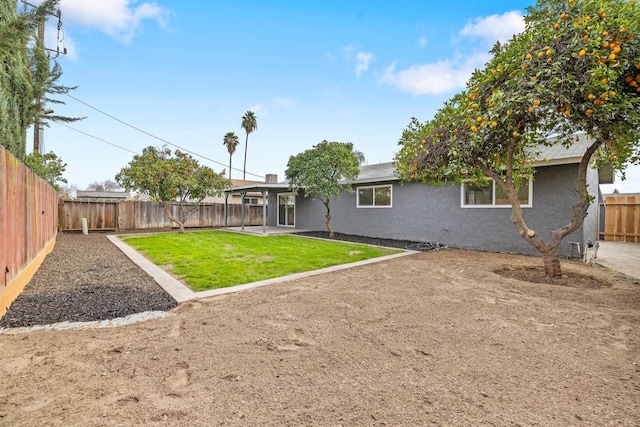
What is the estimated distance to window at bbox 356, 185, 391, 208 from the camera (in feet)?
41.5

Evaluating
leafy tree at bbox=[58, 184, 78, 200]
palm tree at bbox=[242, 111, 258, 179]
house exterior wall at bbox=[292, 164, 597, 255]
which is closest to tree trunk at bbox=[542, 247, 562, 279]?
house exterior wall at bbox=[292, 164, 597, 255]

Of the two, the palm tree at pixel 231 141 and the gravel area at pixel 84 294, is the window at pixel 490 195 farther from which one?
the palm tree at pixel 231 141

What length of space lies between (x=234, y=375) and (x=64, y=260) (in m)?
7.42

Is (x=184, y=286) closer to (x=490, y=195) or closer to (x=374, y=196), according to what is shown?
(x=490, y=195)

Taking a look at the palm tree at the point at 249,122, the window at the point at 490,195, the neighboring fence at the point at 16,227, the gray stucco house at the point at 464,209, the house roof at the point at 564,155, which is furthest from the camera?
the palm tree at the point at 249,122

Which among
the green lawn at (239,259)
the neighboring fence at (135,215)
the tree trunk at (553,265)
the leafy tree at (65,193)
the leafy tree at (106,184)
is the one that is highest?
the leafy tree at (106,184)

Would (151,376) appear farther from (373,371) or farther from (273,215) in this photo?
(273,215)

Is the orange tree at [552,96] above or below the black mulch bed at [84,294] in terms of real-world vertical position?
above

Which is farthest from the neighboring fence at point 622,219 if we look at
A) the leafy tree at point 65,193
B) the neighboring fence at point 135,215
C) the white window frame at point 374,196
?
the leafy tree at point 65,193

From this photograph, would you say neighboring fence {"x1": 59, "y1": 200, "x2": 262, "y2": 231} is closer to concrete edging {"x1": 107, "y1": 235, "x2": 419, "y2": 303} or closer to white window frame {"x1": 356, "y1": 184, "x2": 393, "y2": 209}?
white window frame {"x1": 356, "y1": 184, "x2": 393, "y2": 209}

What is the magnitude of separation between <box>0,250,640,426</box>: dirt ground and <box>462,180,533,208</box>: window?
193 inches

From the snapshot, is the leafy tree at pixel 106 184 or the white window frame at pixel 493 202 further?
the leafy tree at pixel 106 184

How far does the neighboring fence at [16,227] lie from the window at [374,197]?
10465mm

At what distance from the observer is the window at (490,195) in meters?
8.95
